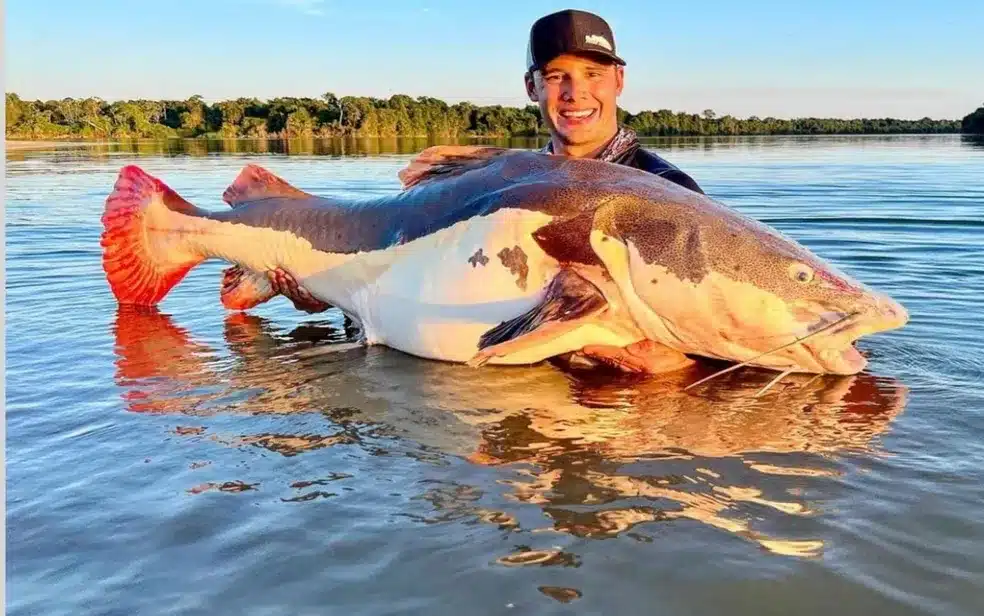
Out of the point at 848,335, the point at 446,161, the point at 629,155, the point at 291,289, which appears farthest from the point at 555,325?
the point at 291,289

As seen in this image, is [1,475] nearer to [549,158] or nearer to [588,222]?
[588,222]

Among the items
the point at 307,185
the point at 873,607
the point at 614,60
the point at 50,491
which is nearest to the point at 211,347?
the point at 50,491

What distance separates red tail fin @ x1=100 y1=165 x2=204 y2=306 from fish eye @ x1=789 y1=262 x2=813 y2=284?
3872 mm

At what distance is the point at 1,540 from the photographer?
164 cm

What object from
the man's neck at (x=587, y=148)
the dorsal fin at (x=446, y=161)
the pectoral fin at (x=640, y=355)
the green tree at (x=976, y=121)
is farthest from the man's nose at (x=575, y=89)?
the green tree at (x=976, y=121)

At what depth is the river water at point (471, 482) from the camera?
233 cm

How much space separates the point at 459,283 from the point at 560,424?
1089 millimetres

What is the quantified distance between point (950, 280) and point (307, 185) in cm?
1430

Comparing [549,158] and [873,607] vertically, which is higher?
[549,158]

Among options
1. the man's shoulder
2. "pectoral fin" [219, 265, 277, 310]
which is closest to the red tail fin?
"pectoral fin" [219, 265, 277, 310]

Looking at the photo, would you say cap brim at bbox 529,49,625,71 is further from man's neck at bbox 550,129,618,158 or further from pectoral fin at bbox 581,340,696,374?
pectoral fin at bbox 581,340,696,374

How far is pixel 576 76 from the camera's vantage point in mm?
5152

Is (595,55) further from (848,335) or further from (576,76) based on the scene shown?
(848,335)

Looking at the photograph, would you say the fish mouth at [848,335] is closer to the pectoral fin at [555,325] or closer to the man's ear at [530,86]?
the pectoral fin at [555,325]
